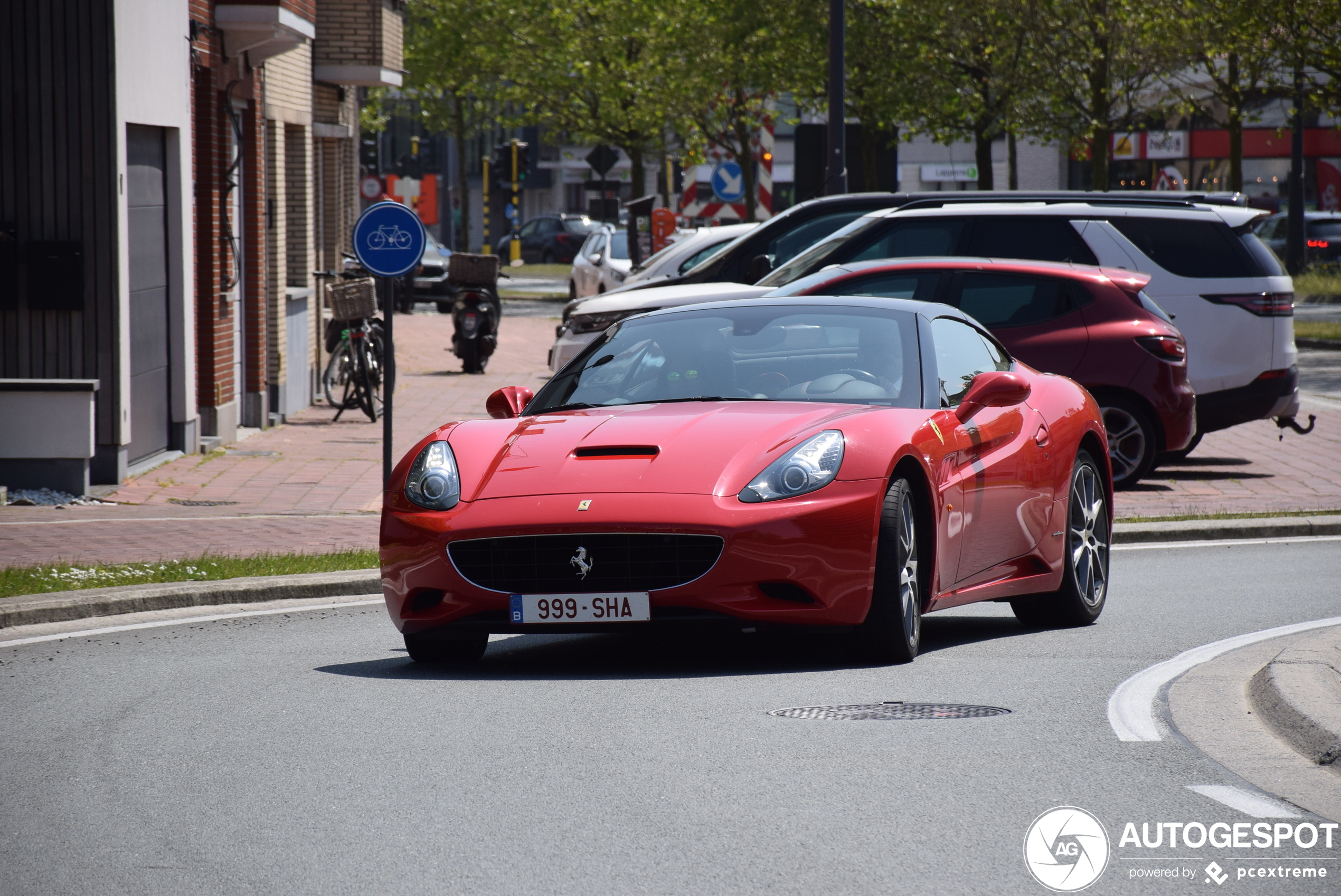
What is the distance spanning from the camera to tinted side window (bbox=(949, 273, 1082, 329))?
14000 millimetres

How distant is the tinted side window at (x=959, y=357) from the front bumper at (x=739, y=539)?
3.70ft

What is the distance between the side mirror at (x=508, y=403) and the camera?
8.16 meters

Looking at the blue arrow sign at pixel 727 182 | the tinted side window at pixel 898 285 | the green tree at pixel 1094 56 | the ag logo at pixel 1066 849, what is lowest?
the ag logo at pixel 1066 849

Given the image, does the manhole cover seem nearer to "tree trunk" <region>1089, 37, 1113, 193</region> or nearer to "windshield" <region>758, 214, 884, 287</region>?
"windshield" <region>758, 214, 884, 287</region>

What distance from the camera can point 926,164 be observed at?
78875 millimetres

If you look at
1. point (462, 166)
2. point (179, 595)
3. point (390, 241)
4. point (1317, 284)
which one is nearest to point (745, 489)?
point (179, 595)

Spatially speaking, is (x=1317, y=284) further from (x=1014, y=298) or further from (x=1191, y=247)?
(x=1014, y=298)

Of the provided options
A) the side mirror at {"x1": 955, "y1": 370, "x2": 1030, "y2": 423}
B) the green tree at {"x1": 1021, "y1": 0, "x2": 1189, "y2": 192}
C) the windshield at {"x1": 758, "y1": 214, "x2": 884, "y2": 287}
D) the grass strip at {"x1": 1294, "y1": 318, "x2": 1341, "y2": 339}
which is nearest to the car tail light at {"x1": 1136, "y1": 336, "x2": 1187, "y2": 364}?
the windshield at {"x1": 758, "y1": 214, "x2": 884, "y2": 287}

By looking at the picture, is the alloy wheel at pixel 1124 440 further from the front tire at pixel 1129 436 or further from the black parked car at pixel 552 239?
the black parked car at pixel 552 239

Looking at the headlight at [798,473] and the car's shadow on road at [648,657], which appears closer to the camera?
the headlight at [798,473]

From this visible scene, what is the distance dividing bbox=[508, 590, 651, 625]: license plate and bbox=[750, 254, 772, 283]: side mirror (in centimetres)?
915

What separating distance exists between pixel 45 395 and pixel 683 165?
40.3 metres

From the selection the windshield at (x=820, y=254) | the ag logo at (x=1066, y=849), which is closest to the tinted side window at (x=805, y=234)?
the windshield at (x=820, y=254)

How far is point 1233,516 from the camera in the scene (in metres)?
12.9
